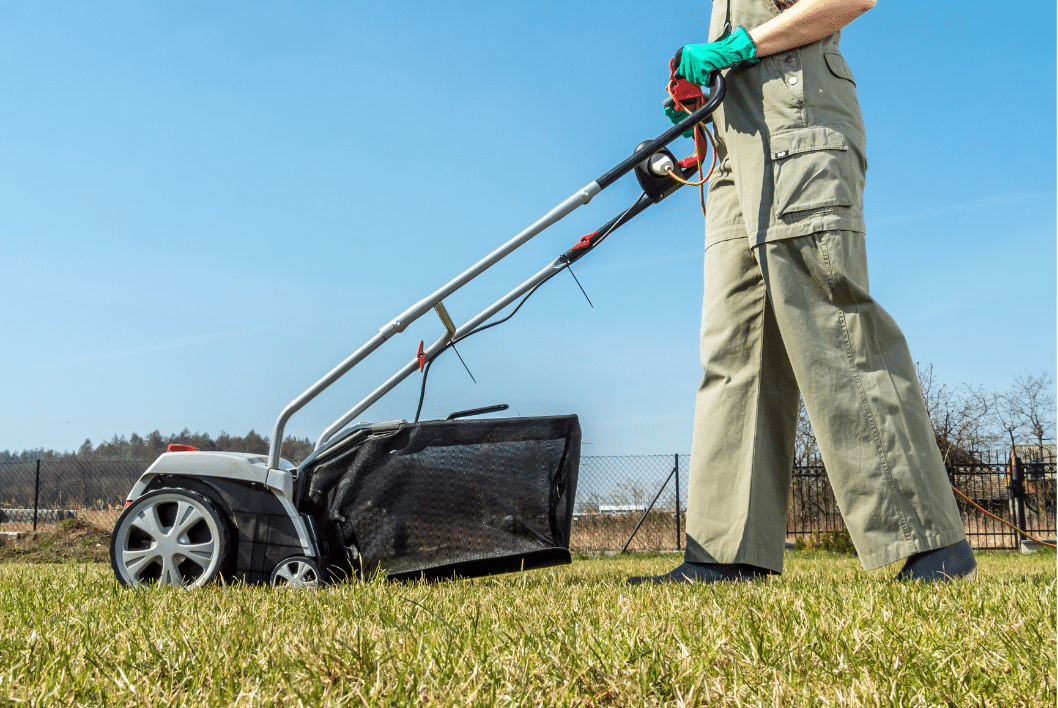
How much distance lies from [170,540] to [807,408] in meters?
2.11

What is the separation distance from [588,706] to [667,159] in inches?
93.0

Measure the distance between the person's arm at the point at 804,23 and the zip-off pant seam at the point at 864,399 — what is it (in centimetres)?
65

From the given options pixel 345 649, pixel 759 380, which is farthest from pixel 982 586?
pixel 345 649

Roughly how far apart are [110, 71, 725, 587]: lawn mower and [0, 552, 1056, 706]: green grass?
594 mm

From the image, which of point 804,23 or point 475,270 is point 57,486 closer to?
point 475,270

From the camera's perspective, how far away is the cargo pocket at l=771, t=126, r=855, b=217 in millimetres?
2566

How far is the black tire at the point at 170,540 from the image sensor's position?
9.07 feet

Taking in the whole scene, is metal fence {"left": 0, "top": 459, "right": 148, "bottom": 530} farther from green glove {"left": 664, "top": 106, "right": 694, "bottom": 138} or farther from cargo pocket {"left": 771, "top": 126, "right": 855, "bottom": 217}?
cargo pocket {"left": 771, "top": 126, "right": 855, "bottom": 217}

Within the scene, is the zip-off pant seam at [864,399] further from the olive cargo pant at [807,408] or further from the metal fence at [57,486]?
the metal fence at [57,486]

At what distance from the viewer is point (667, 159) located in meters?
3.16

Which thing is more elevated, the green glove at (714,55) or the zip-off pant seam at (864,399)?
the green glove at (714,55)

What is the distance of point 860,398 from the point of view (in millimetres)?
2525

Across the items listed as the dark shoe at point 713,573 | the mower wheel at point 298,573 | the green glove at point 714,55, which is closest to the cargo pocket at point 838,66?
the green glove at point 714,55

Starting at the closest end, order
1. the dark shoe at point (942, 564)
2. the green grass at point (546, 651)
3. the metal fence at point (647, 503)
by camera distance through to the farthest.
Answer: the green grass at point (546, 651) < the dark shoe at point (942, 564) < the metal fence at point (647, 503)
